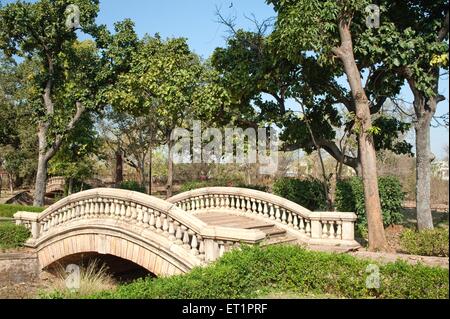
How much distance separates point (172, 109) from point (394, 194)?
11.2m

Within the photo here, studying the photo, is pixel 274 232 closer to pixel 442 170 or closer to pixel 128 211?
pixel 128 211

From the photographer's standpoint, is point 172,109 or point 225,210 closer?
point 225,210

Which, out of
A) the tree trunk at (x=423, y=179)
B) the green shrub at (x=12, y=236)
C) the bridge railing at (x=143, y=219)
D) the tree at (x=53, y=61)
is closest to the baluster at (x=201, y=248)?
the bridge railing at (x=143, y=219)

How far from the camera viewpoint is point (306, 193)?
17500 mm

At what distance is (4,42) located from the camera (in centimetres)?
2550

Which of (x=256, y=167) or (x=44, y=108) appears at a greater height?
(x=44, y=108)

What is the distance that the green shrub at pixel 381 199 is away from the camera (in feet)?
51.5

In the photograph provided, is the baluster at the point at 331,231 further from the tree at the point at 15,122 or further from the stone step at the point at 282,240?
the tree at the point at 15,122

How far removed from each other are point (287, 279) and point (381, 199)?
7820mm

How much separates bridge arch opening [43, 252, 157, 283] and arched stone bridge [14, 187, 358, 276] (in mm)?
368

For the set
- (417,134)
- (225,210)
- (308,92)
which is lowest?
(225,210)

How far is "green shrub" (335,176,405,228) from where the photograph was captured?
1570 centimetres

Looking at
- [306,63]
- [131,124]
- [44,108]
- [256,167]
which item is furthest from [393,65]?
[131,124]

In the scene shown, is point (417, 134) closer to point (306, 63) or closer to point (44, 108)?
point (306, 63)
